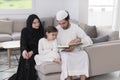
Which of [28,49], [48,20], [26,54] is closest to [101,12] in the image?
[48,20]

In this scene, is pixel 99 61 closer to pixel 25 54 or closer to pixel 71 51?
pixel 71 51

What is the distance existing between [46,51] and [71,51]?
375mm

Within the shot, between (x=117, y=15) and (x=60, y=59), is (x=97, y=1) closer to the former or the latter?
(x=117, y=15)

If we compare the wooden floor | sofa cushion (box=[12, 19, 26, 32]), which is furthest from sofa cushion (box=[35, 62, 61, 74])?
sofa cushion (box=[12, 19, 26, 32])

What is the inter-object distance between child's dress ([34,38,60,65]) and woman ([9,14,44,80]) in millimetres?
200

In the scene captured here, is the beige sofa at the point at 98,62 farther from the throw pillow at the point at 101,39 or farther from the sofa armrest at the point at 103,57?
the throw pillow at the point at 101,39

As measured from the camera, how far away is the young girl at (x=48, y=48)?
3.36 metres

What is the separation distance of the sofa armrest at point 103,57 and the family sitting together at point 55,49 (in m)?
0.13

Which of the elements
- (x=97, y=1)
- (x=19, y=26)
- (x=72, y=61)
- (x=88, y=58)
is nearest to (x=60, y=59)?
(x=72, y=61)

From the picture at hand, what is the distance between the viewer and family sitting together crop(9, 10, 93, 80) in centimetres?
329

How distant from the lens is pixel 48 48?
3.41 meters

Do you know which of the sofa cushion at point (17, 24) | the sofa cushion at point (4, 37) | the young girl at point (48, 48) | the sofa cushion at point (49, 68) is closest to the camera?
the sofa cushion at point (49, 68)

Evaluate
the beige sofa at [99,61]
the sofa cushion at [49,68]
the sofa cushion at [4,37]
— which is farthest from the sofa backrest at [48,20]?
the sofa cushion at [49,68]

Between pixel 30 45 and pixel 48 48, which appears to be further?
pixel 30 45
